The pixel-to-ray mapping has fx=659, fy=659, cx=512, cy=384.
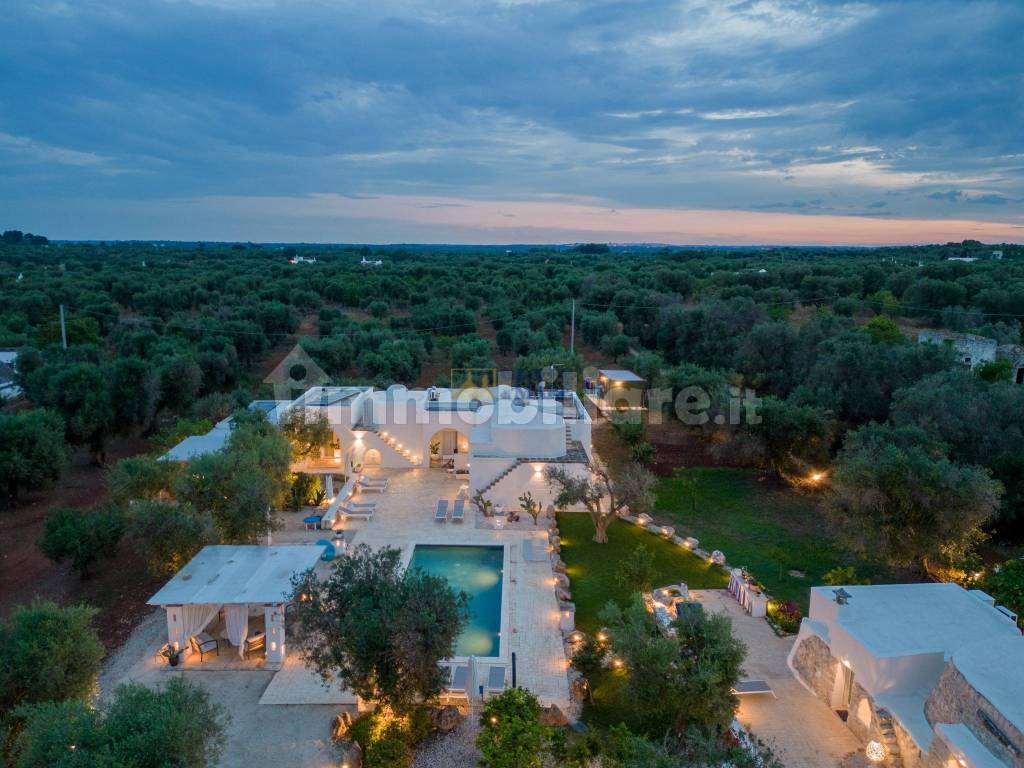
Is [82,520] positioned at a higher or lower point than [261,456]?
lower

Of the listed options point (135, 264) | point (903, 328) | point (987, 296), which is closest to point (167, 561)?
point (903, 328)

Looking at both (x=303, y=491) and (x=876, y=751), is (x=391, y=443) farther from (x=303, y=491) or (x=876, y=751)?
(x=876, y=751)

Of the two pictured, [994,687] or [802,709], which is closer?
[994,687]

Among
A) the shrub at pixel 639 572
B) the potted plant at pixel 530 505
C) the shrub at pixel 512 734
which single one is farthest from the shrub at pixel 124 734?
the potted plant at pixel 530 505

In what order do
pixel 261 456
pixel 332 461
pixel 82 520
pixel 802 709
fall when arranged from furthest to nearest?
pixel 332 461 → pixel 261 456 → pixel 82 520 → pixel 802 709

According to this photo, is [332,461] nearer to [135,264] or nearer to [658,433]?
[658,433]

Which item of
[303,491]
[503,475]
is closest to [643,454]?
[503,475]
